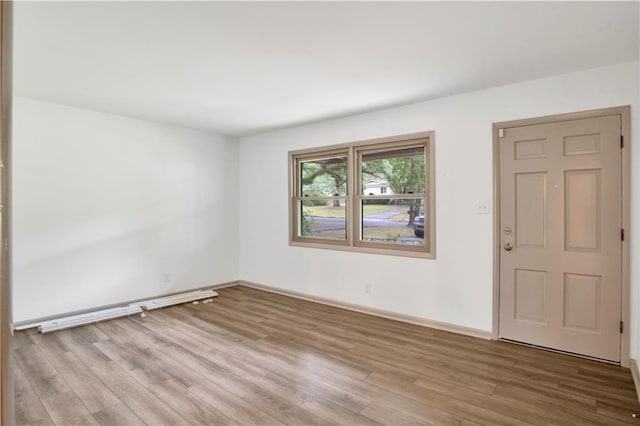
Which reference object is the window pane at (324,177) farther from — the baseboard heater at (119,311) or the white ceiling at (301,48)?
the baseboard heater at (119,311)

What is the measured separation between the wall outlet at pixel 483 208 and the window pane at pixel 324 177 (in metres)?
1.75

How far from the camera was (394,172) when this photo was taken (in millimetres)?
4133

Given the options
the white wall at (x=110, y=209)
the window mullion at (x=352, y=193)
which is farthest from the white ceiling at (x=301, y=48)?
the window mullion at (x=352, y=193)

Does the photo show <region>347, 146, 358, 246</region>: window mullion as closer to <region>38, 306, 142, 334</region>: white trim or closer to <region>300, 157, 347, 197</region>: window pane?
<region>300, 157, 347, 197</region>: window pane

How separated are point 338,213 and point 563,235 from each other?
8.50 feet

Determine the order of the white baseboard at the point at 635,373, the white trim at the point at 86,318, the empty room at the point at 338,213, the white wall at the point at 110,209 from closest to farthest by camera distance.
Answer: the empty room at the point at 338,213 < the white baseboard at the point at 635,373 < the white trim at the point at 86,318 < the white wall at the point at 110,209

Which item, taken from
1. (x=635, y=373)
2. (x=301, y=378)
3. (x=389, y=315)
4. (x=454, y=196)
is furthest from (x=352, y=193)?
(x=635, y=373)

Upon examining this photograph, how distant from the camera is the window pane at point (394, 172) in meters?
3.93

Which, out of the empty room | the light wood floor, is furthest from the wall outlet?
the light wood floor

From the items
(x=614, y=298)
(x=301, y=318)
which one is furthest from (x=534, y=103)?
(x=301, y=318)

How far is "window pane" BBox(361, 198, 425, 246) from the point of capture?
3945 millimetres

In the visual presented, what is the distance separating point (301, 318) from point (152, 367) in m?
1.71

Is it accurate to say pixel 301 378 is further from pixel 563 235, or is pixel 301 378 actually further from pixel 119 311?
pixel 119 311

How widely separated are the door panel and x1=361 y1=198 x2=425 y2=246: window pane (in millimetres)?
907
